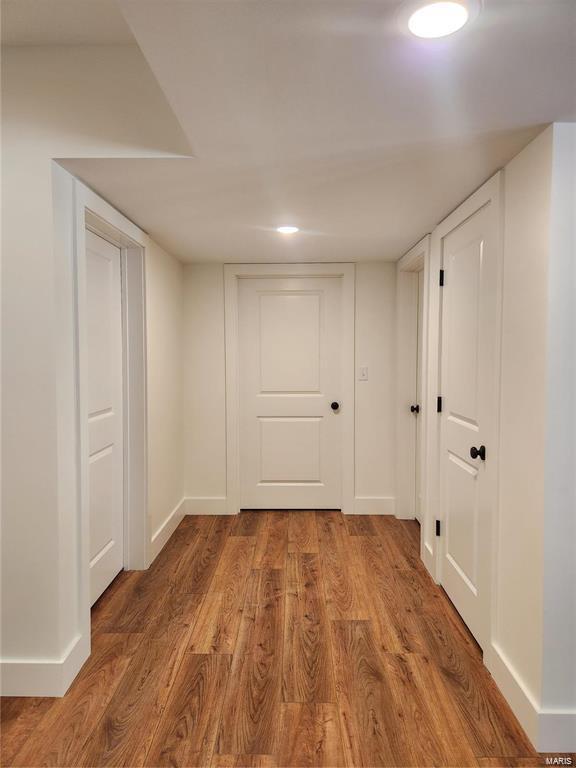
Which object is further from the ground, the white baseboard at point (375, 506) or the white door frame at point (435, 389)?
the white door frame at point (435, 389)

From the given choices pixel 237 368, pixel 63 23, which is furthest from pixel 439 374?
pixel 63 23

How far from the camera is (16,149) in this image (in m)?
1.77

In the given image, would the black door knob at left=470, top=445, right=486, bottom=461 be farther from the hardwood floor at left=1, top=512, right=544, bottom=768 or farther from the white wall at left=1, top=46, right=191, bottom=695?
the white wall at left=1, top=46, right=191, bottom=695

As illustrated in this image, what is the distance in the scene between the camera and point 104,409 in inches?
101

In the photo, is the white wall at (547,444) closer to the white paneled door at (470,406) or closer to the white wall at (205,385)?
the white paneled door at (470,406)

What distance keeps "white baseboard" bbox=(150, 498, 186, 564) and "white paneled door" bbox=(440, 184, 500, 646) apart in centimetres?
176

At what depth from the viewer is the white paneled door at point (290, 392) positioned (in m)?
3.86

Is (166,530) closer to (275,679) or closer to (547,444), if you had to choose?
(275,679)

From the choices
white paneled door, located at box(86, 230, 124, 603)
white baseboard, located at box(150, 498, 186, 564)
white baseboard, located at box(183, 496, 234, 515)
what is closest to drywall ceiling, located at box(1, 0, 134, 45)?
white paneled door, located at box(86, 230, 124, 603)

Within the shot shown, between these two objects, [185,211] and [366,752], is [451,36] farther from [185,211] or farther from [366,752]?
[366,752]

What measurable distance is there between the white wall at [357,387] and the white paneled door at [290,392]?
175mm

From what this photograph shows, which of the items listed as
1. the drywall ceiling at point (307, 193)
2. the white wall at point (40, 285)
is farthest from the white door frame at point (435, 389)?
the white wall at point (40, 285)

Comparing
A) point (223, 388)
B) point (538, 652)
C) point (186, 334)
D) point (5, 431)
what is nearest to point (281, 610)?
point (538, 652)

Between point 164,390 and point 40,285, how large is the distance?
157 cm
